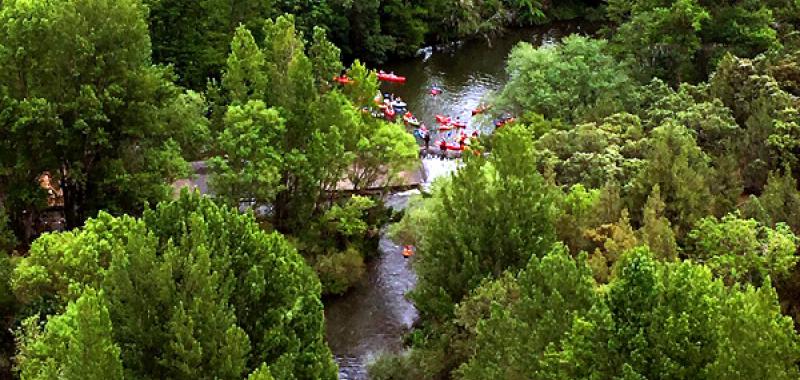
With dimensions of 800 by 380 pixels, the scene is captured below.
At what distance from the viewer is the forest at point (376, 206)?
18016 mm

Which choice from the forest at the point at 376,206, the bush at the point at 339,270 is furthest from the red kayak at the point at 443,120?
the bush at the point at 339,270

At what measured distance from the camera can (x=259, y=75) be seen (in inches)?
1310

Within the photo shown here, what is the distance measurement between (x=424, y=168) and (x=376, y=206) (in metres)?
6.46

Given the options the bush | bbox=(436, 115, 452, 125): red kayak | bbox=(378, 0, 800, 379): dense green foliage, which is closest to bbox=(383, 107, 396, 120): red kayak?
bbox=(436, 115, 452, 125): red kayak

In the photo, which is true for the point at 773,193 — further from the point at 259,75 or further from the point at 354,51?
the point at 354,51

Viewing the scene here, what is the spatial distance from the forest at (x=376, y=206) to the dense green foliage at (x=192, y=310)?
6 centimetres

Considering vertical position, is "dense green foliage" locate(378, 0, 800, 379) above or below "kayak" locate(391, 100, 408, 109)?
above

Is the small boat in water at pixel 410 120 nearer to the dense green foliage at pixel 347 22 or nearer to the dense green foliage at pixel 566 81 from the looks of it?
the dense green foliage at pixel 566 81

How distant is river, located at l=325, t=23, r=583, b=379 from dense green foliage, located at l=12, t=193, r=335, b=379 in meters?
11.2

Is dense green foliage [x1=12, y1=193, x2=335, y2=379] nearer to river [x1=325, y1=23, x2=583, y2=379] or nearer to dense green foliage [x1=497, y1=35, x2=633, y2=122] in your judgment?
river [x1=325, y1=23, x2=583, y2=379]

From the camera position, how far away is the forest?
18016mm

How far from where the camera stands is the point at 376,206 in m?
38.7

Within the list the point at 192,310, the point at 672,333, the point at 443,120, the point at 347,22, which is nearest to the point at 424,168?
the point at 443,120

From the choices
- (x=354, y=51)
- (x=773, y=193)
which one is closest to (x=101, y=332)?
(x=773, y=193)
